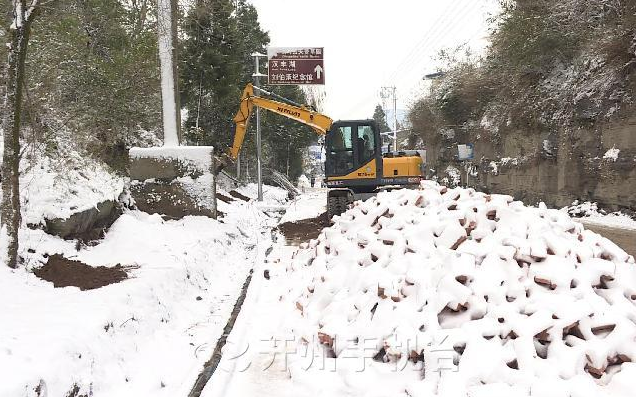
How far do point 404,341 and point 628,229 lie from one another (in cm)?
1016

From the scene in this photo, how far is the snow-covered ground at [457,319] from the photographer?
3492 millimetres

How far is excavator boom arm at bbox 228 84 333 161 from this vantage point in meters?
13.3

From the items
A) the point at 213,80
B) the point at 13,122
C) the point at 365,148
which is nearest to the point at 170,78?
the point at 365,148

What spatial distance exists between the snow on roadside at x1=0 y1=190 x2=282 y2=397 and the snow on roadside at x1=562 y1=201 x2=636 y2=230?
385 inches

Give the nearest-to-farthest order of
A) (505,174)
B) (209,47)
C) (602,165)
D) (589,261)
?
(589,261)
(602,165)
(505,174)
(209,47)

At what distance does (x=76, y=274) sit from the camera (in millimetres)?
5848

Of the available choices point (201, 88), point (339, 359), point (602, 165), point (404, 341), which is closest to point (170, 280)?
point (339, 359)

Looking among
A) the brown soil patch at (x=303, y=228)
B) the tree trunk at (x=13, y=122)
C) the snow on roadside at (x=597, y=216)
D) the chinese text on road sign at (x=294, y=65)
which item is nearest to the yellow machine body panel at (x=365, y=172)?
the brown soil patch at (x=303, y=228)

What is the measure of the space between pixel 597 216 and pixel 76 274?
1390 centimetres

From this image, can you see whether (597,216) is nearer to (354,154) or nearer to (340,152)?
(354,154)

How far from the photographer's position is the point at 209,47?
2419cm

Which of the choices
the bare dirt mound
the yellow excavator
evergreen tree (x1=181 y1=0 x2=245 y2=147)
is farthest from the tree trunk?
evergreen tree (x1=181 y1=0 x2=245 y2=147)

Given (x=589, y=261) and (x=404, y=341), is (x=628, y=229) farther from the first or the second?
(x=404, y=341)

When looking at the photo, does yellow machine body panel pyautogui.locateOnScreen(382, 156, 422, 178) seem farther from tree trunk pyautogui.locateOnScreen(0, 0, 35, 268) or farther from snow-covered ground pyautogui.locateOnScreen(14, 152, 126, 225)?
tree trunk pyautogui.locateOnScreen(0, 0, 35, 268)
